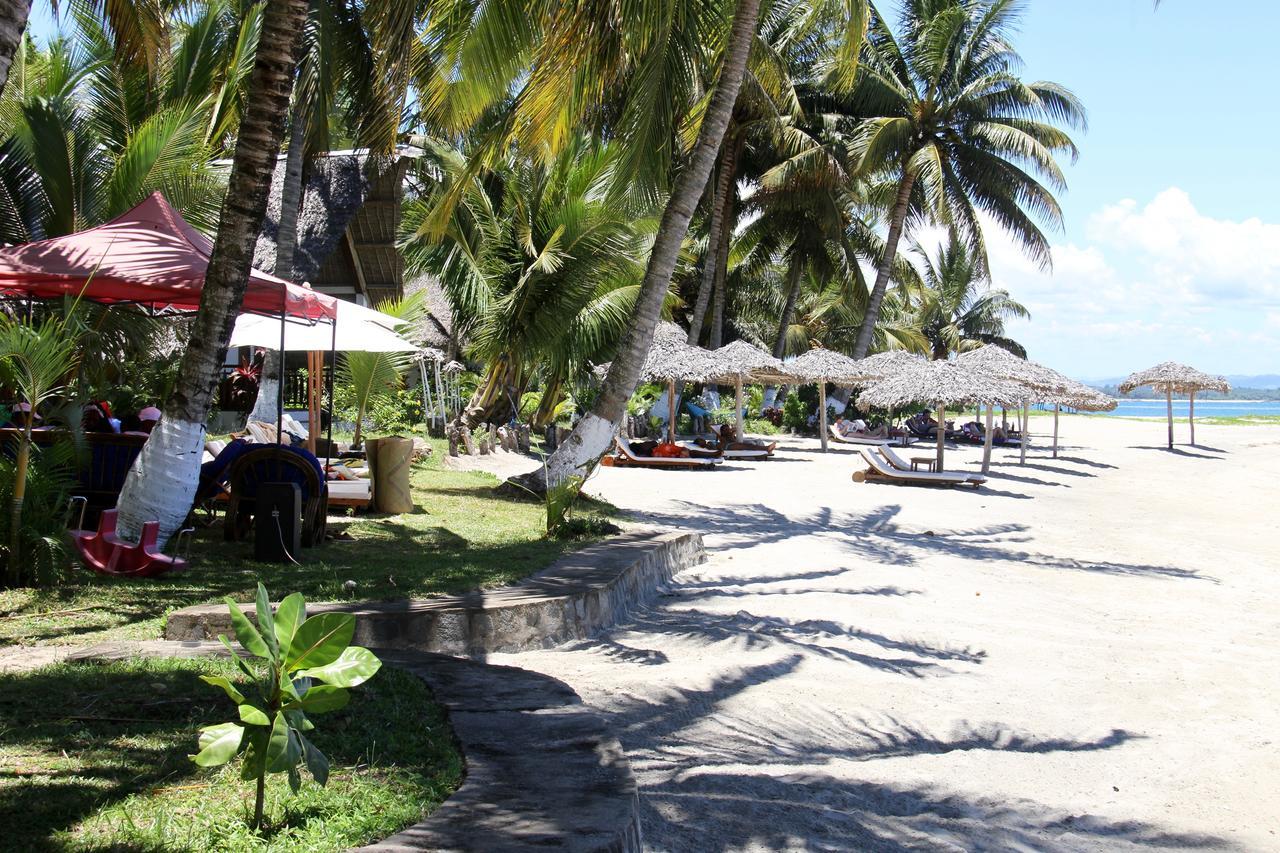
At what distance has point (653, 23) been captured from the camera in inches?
387

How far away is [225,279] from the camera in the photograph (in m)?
6.37

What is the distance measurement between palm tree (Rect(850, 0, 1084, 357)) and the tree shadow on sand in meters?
14.2

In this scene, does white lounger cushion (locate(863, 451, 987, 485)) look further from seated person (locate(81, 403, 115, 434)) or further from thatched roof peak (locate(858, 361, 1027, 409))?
seated person (locate(81, 403, 115, 434))

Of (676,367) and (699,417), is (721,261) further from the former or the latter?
(676,367)

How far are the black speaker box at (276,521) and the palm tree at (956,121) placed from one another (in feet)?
68.8

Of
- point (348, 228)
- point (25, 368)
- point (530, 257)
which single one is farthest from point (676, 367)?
point (25, 368)

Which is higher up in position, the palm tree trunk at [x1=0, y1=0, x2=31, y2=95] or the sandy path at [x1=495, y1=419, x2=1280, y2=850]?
the palm tree trunk at [x1=0, y1=0, x2=31, y2=95]

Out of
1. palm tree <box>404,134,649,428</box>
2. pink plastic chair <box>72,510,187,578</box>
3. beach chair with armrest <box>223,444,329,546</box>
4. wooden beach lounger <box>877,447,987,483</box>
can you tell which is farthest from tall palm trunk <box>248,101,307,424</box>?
wooden beach lounger <box>877,447,987,483</box>

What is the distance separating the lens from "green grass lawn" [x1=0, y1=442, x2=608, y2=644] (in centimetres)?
507

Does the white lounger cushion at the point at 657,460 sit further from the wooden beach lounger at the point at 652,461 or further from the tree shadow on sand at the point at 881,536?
the tree shadow on sand at the point at 881,536

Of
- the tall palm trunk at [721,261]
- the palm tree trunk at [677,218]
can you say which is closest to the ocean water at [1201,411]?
the tall palm trunk at [721,261]

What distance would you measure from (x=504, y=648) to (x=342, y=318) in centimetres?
490

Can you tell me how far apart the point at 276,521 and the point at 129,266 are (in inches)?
80.2

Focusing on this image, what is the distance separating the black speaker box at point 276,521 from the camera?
6.71 meters
